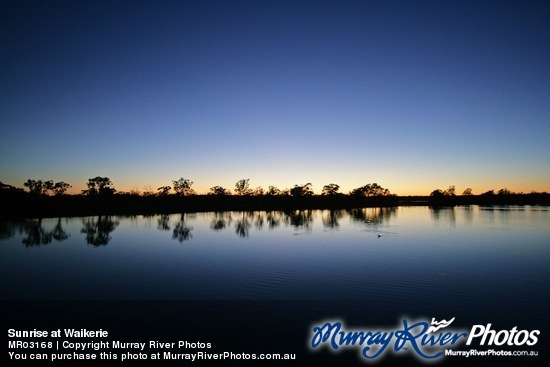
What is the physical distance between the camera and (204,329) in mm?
10453

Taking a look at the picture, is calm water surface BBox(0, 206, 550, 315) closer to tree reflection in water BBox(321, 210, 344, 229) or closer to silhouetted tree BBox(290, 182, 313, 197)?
tree reflection in water BBox(321, 210, 344, 229)

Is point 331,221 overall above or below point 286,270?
below

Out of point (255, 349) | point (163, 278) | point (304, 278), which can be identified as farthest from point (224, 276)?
point (255, 349)

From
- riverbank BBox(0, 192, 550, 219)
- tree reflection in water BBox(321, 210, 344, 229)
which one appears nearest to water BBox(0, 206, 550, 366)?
tree reflection in water BBox(321, 210, 344, 229)

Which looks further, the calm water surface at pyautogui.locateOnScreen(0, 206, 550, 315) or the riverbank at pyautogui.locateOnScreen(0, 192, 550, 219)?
the riverbank at pyautogui.locateOnScreen(0, 192, 550, 219)

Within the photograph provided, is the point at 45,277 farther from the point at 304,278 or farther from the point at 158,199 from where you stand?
the point at 158,199

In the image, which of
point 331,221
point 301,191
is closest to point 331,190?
point 301,191

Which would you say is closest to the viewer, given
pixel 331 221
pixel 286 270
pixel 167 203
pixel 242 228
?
pixel 286 270

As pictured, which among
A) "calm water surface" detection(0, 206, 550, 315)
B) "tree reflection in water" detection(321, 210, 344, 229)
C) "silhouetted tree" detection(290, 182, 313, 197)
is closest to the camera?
"calm water surface" detection(0, 206, 550, 315)

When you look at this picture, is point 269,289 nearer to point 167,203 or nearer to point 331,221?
point 331,221

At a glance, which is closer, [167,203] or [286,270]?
[286,270]

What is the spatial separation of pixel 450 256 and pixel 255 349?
20.5 meters

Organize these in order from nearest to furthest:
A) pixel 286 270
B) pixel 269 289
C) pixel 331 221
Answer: pixel 269 289 → pixel 286 270 → pixel 331 221

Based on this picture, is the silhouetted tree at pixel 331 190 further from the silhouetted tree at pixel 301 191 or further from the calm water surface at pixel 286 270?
the calm water surface at pixel 286 270
